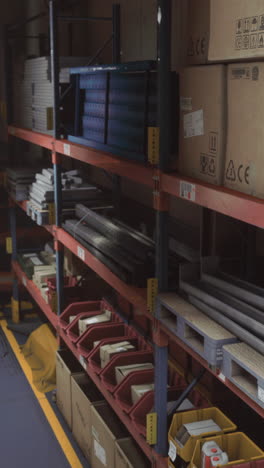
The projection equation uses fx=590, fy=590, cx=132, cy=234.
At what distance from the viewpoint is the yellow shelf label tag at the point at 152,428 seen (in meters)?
3.76

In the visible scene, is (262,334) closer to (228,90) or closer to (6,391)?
(228,90)

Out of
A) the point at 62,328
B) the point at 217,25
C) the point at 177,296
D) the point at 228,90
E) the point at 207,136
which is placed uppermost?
the point at 217,25

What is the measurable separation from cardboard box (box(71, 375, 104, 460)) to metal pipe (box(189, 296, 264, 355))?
6.82 ft

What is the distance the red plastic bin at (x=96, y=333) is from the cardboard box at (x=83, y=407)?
36cm

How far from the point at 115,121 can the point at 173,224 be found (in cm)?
101

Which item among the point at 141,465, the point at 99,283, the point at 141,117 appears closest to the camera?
the point at 141,117

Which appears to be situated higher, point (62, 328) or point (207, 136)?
point (207, 136)

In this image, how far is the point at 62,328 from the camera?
Result: 5.77 meters

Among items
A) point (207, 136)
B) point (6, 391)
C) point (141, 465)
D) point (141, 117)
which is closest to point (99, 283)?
point (6, 391)

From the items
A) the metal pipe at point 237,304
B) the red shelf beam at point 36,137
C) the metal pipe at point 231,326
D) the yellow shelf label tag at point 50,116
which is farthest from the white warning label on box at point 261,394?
the yellow shelf label tag at point 50,116

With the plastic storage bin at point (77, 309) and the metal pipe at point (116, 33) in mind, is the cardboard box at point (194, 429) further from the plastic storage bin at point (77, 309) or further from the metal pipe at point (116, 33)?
the metal pipe at point (116, 33)

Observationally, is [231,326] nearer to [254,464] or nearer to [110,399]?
[254,464]

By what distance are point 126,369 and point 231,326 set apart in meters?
1.88

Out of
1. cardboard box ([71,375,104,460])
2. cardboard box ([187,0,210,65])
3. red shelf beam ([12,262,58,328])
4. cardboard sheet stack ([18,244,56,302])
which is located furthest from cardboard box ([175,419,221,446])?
cardboard sheet stack ([18,244,56,302])
